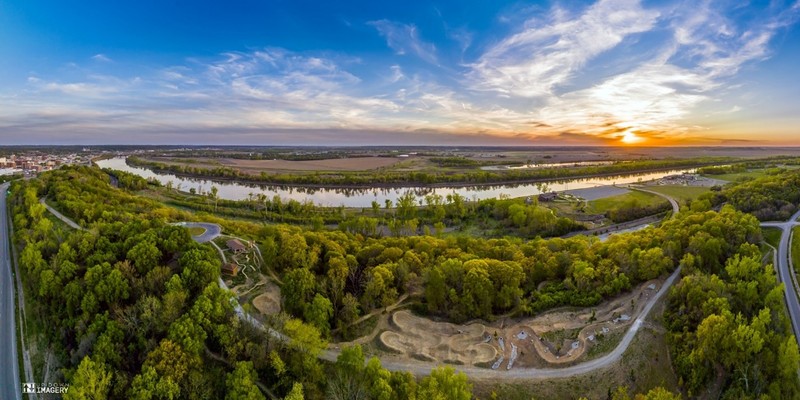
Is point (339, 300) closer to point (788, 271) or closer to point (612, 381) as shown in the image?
point (612, 381)

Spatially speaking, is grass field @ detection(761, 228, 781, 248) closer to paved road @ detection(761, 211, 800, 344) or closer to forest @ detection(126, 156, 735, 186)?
paved road @ detection(761, 211, 800, 344)

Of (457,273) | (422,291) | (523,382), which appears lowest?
(523,382)

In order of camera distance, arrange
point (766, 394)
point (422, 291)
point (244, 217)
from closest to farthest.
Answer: point (766, 394), point (422, 291), point (244, 217)

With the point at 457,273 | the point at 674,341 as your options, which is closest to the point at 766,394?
the point at 674,341

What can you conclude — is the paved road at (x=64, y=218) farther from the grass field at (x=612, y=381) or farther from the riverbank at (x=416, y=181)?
the riverbank at (x=416, y=181)

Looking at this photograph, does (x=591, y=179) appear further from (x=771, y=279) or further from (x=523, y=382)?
(x=523, y=382)
